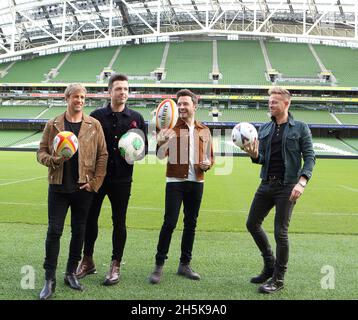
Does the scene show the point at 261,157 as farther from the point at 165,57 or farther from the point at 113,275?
the point at 165,57

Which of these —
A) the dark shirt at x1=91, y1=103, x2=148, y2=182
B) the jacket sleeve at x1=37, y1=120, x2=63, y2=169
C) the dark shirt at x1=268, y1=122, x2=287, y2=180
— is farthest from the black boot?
the jacket sleeve at x1=37, y1=120, x2=63, y2=169

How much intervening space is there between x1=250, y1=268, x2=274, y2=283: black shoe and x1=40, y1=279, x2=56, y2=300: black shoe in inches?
81.8

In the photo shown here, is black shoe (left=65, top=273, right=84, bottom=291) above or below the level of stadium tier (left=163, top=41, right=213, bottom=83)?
below

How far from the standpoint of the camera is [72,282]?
173 inches

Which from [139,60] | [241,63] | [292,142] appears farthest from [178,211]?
[139,60]

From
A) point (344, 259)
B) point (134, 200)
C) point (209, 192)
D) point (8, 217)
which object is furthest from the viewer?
point (209, 192)

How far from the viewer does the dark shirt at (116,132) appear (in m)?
4.71

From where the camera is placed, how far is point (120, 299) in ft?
13.4

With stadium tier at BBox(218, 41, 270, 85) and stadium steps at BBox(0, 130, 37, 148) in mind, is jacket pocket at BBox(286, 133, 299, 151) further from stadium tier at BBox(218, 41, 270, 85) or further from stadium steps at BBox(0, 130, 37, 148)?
stadium tier at BBox(218, 41, 270, 85)

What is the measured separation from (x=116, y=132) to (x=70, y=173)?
72cm

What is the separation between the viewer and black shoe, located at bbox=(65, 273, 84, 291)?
14.3 feet
